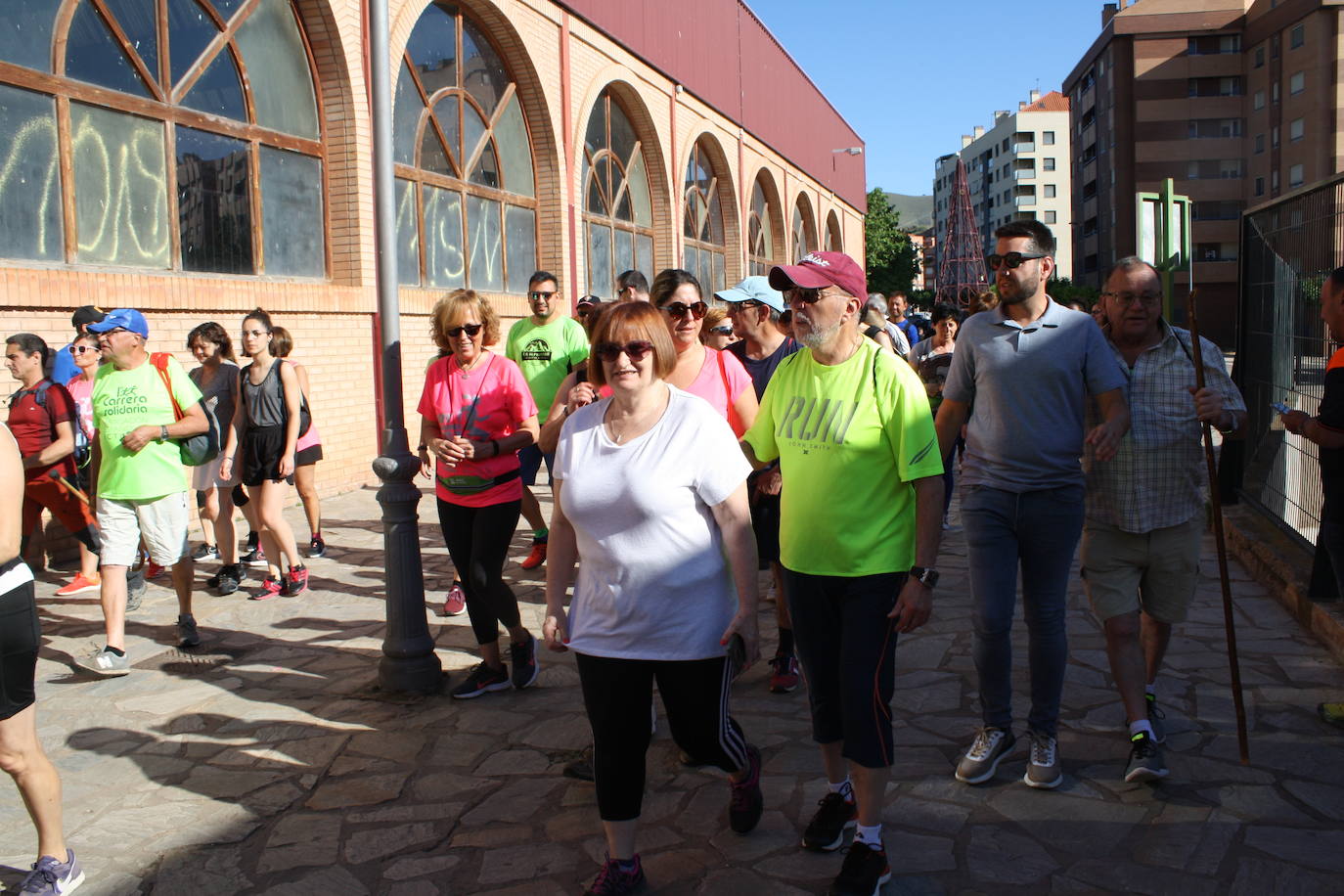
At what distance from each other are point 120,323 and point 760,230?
25.0 m

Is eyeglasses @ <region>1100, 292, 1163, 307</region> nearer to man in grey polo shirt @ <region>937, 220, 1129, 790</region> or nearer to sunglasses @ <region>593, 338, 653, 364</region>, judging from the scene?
man in grey polo shirt @ <region>937, 220, 1129, 790</region>

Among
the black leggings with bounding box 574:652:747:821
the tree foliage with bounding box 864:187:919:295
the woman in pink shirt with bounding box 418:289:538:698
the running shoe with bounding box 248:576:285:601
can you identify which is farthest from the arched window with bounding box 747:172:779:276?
the tree foliage with bounding box 864:187:919:295

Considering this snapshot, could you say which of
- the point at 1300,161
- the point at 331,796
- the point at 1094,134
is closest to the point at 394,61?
the point at 331,796

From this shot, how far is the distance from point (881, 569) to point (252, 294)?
844 cm

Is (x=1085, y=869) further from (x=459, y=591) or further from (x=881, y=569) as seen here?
(x=459, y=591)

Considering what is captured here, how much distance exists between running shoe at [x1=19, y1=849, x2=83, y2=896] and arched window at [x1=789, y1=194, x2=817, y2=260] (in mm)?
30665

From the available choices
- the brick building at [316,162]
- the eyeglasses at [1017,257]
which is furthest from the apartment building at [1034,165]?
the eyeglasses at [1017,257]

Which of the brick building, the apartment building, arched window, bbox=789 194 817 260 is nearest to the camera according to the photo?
the brick building

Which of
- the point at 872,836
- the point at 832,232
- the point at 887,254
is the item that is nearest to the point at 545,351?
the point at 872,836

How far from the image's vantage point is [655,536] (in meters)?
3.16

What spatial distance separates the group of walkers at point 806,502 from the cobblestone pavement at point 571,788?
7.1 inches

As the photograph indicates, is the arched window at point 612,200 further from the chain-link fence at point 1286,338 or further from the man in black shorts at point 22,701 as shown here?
the man in black shorts at point 22,701

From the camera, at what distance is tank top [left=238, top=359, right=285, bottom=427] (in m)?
7.50

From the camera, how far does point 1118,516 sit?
13.7 feet
